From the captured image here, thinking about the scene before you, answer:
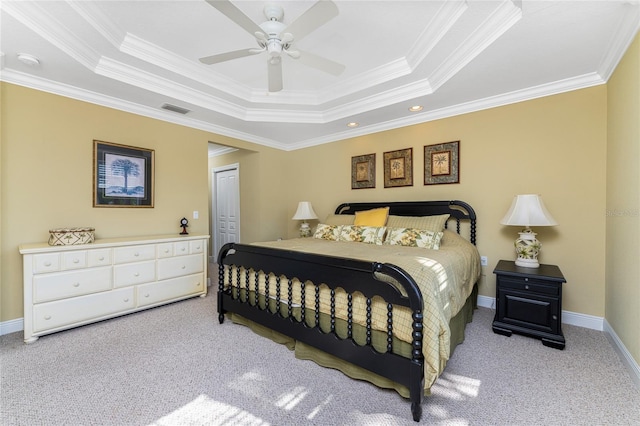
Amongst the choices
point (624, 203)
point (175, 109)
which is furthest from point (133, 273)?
point (624, 203)

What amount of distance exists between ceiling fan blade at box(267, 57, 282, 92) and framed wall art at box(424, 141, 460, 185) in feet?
7.22

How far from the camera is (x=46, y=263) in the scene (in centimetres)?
240

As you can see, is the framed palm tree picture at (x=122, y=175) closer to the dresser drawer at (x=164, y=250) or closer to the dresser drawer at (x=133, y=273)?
the dresser drawer at (x=164, y=250)

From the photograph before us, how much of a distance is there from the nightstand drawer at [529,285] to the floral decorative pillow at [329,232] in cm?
184

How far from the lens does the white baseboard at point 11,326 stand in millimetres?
2463

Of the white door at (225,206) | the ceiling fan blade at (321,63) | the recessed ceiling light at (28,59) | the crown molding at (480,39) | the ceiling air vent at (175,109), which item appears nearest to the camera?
the crown molding at (480,39)

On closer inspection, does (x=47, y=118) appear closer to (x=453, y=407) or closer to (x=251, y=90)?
(x=251, y=90)

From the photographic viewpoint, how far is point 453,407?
1581 mm

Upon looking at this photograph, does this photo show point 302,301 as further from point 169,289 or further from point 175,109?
point 175,109

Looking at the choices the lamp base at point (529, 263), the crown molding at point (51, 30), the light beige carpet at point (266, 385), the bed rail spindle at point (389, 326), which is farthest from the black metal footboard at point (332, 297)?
the crown molding at point (51, 30)

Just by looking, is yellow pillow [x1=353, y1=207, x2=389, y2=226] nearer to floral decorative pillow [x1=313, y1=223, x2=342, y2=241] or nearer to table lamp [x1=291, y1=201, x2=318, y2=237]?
floral decorative pillow [x1=313, y1=223, x2=342, y2=241]

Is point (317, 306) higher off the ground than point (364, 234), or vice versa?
point (364, 234)

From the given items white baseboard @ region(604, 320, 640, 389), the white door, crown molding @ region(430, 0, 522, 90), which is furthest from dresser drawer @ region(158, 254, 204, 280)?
white baseboard @ region(604, 320, 640, 389)

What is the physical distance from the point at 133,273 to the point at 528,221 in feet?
13.5
